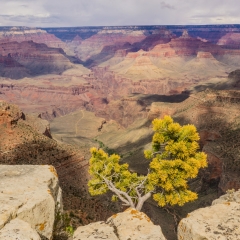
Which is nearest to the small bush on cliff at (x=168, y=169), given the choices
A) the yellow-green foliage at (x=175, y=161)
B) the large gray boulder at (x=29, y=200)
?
the yellow-green foliage at (x=175, y=161)

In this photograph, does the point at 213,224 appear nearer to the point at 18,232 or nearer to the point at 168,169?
the point at 18,232

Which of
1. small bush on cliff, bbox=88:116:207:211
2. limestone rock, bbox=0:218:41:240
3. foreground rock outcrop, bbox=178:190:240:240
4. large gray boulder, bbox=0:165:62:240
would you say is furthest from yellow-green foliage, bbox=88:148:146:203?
limestone rock, bbox=0:218:41:240

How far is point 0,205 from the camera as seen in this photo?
10.6 metres

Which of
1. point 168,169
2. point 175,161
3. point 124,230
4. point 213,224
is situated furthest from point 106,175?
point 213,224

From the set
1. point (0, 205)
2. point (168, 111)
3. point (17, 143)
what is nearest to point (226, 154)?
point (17, 143)

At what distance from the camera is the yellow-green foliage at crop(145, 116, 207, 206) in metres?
18.8

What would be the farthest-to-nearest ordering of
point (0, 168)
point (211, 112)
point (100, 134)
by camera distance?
point (100, 134) → point (211, 112) → point (0, 168)

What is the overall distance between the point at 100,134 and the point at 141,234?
349 ft

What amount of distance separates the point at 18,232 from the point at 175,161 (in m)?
11.6

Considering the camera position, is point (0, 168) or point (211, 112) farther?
point (211, 112)

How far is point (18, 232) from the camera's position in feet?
30.2

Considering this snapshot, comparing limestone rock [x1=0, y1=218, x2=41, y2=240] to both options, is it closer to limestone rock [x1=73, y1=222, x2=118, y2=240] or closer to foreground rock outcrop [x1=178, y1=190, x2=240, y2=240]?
limestone rock [x1=73, y1=222, x2=118, y2=240]

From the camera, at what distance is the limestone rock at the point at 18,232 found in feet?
29.3

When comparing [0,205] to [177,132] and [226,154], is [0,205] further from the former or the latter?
[226,154]
